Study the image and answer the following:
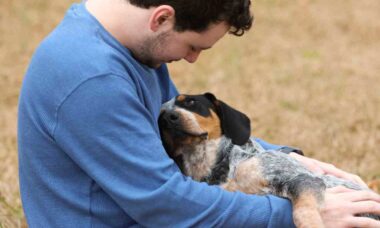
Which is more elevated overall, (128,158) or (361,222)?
(128,158)

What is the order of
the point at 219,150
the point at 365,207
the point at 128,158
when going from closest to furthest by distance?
the point at 128,158 → the point at 365,207 → the point at 219,150

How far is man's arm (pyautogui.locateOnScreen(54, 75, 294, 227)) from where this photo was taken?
2686mm

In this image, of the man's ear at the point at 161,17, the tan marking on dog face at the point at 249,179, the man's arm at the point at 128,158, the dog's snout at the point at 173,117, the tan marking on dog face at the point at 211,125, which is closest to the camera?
the man's arm at the point at 128,158

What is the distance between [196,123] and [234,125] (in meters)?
0.21

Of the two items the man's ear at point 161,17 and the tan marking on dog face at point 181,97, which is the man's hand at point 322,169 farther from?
the man's ear at point 161,17

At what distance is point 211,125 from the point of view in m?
3.81

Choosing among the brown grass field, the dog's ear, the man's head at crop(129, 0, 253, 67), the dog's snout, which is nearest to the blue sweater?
the man's head at crop(129, 0, 253, 67)

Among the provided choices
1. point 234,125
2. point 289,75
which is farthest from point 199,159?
point 289,75

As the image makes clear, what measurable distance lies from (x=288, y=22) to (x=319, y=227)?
8.15m

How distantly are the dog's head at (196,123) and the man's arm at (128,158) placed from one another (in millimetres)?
792

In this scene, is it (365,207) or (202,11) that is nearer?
(202,11)

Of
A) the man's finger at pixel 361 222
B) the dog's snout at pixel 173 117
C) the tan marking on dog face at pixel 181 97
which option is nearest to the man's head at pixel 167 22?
the dog's snout at pixel 173 117

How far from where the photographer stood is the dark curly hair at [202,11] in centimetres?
284

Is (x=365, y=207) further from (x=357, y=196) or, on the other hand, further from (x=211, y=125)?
(x=211, y=125)
